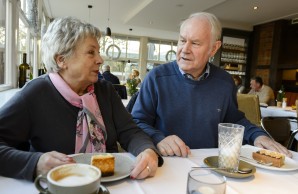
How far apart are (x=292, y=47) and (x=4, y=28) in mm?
6922

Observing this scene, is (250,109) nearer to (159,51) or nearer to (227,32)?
(227,32)

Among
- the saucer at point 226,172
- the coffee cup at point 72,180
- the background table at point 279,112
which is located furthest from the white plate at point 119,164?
the background table at point 279,112

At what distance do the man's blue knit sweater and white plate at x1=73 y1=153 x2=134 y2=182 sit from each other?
48cm

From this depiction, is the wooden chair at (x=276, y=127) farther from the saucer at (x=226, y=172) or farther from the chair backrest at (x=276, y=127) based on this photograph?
the saucer at (x=226, y=172)

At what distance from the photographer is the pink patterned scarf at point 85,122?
1.12m

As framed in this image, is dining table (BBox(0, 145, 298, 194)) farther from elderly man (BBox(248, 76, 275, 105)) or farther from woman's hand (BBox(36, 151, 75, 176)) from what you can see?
elderly man (BBox(248, 76, 275, 105))

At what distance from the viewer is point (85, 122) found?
44.7 inches

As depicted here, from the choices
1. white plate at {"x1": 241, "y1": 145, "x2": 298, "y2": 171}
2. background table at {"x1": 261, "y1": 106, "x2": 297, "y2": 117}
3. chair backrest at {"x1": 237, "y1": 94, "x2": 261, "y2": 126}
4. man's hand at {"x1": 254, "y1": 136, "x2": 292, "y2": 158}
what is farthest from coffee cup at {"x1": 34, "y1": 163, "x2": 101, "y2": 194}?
background table at {"x1": 261, "y1": 106, "x2": 297, "y2": 117}

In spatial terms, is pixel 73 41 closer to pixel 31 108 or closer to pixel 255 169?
pixel 31 108

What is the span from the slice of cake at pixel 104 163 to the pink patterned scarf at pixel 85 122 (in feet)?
1.16

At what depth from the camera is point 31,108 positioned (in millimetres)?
1050

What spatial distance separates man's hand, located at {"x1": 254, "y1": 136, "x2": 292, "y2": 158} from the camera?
1.19 meters

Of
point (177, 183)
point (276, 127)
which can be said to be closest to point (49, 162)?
point (177, 183)

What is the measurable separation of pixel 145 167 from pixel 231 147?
32 cm
